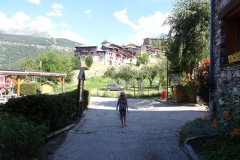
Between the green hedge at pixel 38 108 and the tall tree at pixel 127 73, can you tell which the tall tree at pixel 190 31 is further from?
the tall tree at pixel 127 73

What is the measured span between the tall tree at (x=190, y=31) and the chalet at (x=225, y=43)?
272 inches

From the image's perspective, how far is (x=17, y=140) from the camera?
3594mm

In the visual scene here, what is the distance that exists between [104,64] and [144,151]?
344 feet

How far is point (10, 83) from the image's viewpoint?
28.1 m

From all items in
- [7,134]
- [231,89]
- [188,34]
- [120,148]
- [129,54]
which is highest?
[129,54]

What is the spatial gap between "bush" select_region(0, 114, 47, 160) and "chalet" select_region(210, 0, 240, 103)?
4525 mm

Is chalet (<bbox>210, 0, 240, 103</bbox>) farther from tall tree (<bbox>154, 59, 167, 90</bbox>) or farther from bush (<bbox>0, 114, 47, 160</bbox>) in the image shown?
tall tree (<bbox>154, 59, 167, 90</bbox>)

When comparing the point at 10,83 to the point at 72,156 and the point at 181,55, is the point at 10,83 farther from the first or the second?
the point at 72,156

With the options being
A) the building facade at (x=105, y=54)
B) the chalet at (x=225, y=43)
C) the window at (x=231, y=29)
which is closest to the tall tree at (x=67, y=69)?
the building facade at (x=105, y=54)

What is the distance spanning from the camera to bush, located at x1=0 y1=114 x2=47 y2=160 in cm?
337

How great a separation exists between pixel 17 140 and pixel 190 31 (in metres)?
13.0

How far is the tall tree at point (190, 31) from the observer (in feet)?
46.6

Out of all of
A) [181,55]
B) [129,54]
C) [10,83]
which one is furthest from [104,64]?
[181,55]

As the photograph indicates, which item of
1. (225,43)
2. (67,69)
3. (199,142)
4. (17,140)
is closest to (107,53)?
(67,69)
